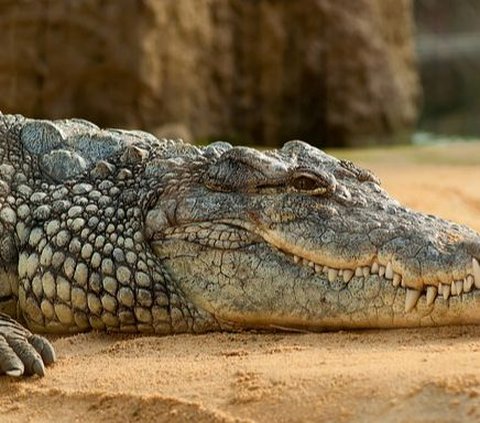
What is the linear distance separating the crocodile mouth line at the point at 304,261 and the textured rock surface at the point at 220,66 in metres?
8.04

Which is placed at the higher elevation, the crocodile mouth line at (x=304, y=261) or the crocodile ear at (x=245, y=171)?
the crocodile ear at (x=245, y=171)

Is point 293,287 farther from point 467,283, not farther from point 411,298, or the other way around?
point 467,283

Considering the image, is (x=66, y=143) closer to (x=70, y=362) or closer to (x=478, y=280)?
(x=70, y=362)

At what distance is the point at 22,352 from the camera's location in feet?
11.8

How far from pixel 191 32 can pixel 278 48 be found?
1.83 metres

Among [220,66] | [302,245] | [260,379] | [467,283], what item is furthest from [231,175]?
[220,66]

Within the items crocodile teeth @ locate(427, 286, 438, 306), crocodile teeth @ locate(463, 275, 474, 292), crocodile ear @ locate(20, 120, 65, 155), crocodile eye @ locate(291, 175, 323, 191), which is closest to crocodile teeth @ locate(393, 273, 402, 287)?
crocodile teeth @ locate(427, 286, 438, 306)

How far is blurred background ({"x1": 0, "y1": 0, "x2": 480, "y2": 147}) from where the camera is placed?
11.9 m

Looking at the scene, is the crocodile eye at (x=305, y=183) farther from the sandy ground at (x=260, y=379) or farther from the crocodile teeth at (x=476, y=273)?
the crocodile teeth at (x=476, y=273)

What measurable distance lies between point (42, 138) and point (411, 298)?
170 centimetres

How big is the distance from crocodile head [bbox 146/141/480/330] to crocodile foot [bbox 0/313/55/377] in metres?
0.63

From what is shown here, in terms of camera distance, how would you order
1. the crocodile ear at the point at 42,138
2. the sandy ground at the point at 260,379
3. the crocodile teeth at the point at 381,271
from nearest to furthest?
the sandy ground at the point at 260,379
the crocodile teeth at the point at 381,271
the crocodile ear at the point at 42,138

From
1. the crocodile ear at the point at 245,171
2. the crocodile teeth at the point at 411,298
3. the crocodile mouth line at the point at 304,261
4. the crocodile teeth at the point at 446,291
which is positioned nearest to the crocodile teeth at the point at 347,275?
the crocodile mouth line at the point at 304,261

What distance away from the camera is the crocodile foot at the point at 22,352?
3.53 metres
